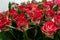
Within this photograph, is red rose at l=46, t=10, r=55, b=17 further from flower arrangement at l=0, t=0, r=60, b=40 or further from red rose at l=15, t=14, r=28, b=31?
red rose at l=15, t=14, r=28, b=31

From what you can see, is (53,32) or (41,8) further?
(41,8)

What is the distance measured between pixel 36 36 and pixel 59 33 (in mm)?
107

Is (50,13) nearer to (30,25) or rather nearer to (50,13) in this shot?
(50,13)

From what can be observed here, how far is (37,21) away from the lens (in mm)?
746

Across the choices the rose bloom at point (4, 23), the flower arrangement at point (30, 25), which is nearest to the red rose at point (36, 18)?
the flower arrangement at point (30, 25)

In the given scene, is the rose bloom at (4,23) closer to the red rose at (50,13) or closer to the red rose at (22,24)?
the red rose at (22,24)

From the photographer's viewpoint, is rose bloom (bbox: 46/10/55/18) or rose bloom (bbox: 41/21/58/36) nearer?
rose bloom (bbox: 41/21/58/36)

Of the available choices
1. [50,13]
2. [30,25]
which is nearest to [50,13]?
[50,13]

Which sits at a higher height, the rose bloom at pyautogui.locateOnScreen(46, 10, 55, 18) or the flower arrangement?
the rose bloom at pyautogui.locateOnScreen(46, 10, 55, 18)

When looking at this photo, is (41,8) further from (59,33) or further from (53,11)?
(59,33)

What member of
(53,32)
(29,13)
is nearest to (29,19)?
(29,13)

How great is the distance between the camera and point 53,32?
0.68 meters

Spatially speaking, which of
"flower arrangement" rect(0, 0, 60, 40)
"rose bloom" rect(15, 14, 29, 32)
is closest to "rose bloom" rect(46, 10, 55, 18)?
"flower arrangement" rect(0, 0, 60, 40)

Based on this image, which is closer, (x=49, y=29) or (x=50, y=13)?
(x=49, y=29)
